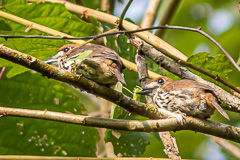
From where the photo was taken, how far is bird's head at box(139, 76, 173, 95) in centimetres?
365

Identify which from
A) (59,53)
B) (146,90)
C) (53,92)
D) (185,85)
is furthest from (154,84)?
(53,92)

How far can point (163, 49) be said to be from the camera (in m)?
3.24

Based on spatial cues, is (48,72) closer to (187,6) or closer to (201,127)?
(201,127)

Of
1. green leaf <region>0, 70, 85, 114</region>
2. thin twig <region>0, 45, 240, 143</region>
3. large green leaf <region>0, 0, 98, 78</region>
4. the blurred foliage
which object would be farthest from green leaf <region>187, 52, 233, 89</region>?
green leaf <region>0, 70, 85, 114</region>

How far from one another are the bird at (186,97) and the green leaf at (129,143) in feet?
1.48

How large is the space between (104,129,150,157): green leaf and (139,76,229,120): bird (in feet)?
1.48

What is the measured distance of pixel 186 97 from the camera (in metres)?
3.55

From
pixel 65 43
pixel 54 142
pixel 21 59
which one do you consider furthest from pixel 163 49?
pixel 54 142

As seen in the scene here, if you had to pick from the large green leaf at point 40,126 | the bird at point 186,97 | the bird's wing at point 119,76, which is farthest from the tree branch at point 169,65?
the large green leaf at point 40,126

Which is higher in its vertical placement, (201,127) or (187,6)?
(201,127)

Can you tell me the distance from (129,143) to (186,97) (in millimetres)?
841

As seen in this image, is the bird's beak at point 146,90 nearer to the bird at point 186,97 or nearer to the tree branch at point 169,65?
A: the bird at point 186,97

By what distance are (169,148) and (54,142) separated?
1.57 meters

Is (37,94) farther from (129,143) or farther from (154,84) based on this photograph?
(154,84)
